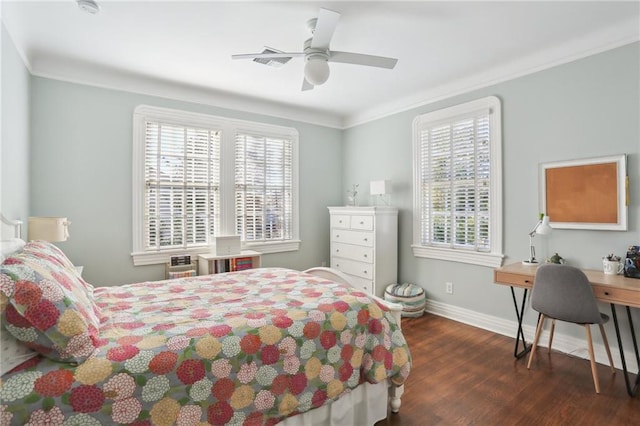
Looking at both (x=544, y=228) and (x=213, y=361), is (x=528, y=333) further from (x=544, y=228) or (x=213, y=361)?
(x=213, y=361)

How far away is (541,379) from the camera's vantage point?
2.43 metres

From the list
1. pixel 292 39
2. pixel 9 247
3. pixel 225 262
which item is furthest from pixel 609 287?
pixel 9 247

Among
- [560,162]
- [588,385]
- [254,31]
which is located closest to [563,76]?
[560,162]

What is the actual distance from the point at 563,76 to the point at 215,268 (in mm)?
4063

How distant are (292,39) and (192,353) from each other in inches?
99.2

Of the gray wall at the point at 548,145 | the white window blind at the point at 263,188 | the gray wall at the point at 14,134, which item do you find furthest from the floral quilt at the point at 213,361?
the white window blind at the point at 263,188

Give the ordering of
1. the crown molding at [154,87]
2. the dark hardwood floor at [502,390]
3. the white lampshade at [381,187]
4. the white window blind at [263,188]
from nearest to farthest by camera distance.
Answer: the dark hardwood floor at [502,390] < the crown molding at [154,87] < the white lampshade at [381,187] < the white window blind at [263,188]

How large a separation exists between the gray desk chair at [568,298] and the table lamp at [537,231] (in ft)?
1.72

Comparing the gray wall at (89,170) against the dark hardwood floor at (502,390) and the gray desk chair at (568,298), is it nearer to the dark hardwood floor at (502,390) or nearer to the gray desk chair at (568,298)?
the dark hardwood floor at (502,390)

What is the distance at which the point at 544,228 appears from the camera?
2.82 meters

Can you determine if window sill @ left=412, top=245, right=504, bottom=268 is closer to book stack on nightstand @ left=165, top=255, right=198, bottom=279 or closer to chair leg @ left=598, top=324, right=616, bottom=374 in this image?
chair leg @ left=598, top=324, right=616, bottom=374

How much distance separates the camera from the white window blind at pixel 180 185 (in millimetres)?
3709

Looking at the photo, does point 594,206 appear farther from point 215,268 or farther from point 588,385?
point 215,268

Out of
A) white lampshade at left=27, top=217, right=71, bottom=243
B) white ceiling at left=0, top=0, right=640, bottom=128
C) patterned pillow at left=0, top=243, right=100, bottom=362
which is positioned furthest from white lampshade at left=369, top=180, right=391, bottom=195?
patterned pillow at left=0, top=243, right=100, bottom=362
